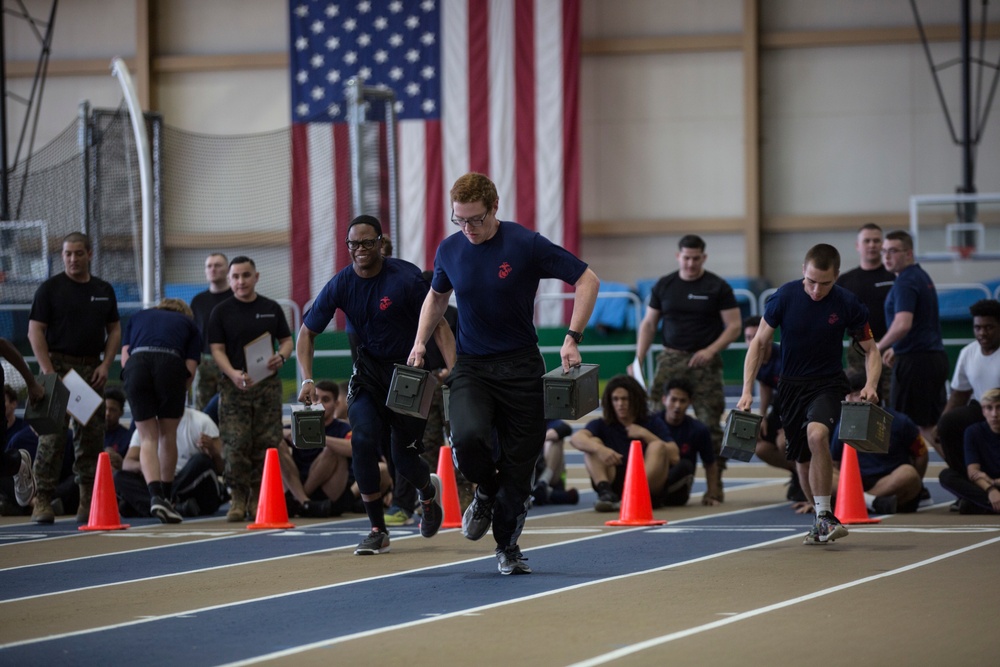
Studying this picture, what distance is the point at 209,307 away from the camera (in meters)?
13.4

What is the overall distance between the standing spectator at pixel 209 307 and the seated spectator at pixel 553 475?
121 inches

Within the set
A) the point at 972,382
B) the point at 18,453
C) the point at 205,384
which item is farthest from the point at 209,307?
the point at 972,382

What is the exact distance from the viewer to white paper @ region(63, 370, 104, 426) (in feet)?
37.1

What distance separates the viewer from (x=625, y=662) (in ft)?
17.2

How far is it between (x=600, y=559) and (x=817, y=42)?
58.5 ft

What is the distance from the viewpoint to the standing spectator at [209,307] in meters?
13.0

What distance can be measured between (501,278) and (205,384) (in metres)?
7.26

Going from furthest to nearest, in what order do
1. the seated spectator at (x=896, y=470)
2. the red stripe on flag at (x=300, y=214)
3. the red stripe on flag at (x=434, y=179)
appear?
the red stripe on flag at (x=434, y=179) < the red stripe on flag at (x=300, y=214) < the seated spectator at (x=896, y=470)

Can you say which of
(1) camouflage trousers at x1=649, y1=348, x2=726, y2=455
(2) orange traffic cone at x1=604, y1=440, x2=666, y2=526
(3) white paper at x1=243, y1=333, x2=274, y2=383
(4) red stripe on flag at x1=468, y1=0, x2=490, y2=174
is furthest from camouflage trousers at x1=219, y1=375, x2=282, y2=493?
(4) red stripe on flag at x1=468, y1=0, x2=490, y2=174

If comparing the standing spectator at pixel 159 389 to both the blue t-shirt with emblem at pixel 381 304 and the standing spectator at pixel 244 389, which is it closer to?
the standing spectator at pixel 244 389

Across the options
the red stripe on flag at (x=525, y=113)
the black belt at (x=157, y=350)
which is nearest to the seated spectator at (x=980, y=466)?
the black belt at (x=157, y=350)

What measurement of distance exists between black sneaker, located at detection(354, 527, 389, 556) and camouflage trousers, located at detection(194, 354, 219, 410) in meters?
5.45

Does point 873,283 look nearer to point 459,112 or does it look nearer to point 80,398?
point 80,398

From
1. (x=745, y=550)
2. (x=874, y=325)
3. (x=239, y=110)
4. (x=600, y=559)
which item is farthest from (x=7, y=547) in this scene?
(x=239, y=110)
